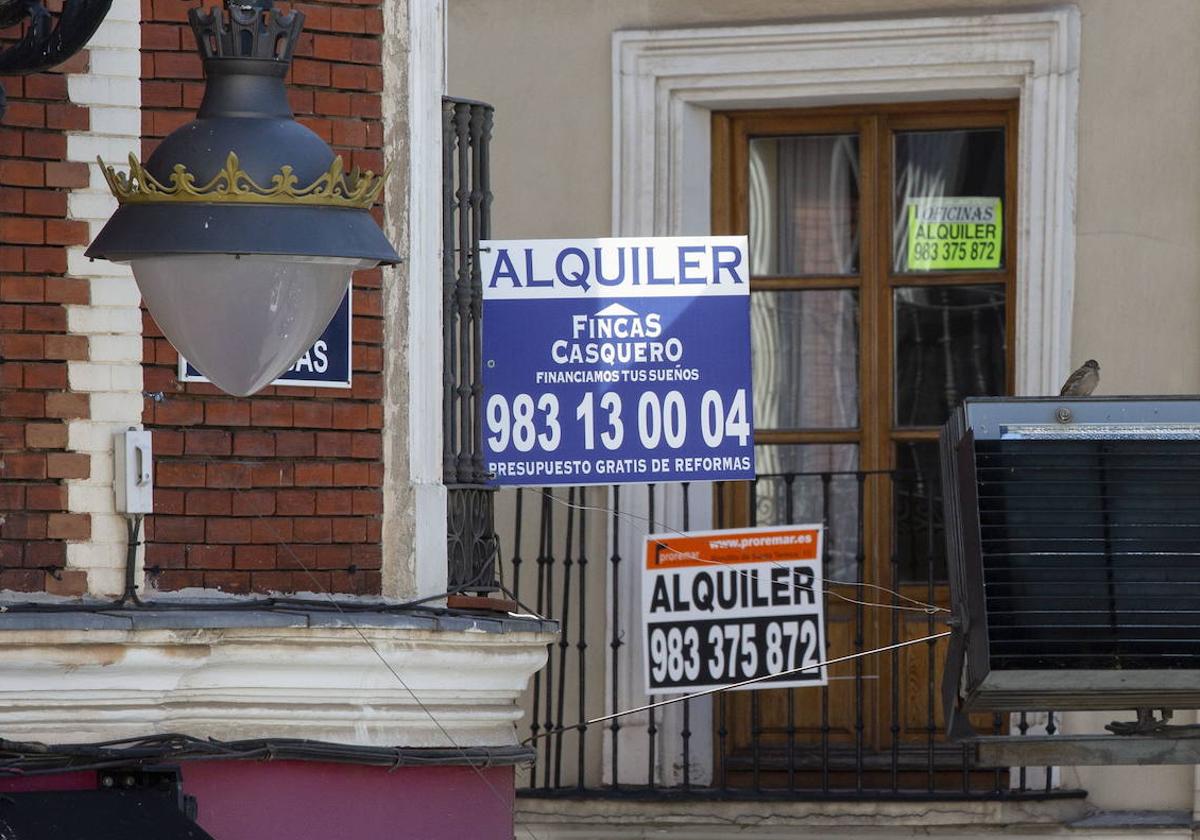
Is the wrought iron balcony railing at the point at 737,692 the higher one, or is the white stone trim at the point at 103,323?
the white stone trim at the point at 103,323

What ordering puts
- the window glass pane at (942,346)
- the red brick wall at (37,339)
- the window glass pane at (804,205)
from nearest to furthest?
Answer: the red brick wall at (37,339) < the window glass pane at (942,346) < the window glass pane at (804,205)

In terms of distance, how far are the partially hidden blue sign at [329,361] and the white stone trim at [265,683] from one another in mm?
701


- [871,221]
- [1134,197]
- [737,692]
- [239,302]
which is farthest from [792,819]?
[239,302]

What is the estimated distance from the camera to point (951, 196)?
36.5 feet

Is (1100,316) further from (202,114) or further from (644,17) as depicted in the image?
(202,114)

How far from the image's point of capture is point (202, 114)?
5.62 m

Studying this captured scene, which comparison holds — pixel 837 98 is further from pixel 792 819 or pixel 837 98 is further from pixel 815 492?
pixel 792 819

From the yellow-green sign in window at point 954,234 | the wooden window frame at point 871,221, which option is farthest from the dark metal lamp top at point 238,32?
the yellow-green sign in window at point 954,234

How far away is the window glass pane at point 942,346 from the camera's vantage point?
1105cm

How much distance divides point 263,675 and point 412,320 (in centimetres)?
111

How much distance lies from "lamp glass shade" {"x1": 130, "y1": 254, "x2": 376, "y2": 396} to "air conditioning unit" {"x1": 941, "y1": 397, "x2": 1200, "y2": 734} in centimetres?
181

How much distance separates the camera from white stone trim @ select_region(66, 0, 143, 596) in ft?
22.4

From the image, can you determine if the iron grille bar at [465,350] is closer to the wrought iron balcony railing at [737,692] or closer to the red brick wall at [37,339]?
the red brick wall at [37,339]

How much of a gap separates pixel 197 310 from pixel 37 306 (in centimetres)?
146
